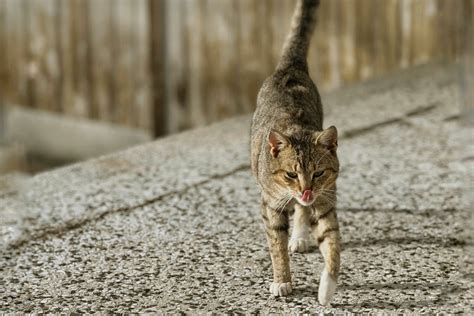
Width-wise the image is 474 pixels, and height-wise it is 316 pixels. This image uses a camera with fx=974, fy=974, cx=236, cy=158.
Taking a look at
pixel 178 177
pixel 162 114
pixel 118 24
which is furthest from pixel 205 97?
pixel 178 177

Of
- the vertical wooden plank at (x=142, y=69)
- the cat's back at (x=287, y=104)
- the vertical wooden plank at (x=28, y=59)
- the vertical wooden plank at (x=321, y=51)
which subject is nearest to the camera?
the cat's back at (x=287, y=104)

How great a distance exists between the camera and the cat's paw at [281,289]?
3.55 metres

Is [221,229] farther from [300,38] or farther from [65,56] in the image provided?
[65,56]

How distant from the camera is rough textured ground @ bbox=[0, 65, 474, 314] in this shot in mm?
3602

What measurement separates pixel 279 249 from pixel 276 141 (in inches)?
15.8

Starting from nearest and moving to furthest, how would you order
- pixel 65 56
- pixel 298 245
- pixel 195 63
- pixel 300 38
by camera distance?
pixel 298 245, pixel 300 38, pixel 195 63, pixel 65 56

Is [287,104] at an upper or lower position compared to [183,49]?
upper

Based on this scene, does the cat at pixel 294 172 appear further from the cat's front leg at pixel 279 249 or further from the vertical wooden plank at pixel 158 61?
the vertical wooden plank at pixel 158 61

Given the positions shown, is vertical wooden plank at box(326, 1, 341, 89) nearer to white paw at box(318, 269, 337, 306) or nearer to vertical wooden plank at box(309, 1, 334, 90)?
vertical wooden plank at box(309, 1, 334, 90)

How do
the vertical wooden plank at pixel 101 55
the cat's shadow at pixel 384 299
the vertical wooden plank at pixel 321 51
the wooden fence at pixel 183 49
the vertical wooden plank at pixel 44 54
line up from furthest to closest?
the vertical wooden plank at pixel 44 54 → the vertical wooden plank at pixel 101 55 → the vertical wooden plank at pixel 321 51 → the wooden fence at pixel 183 49 → the cat's shadow at pixel 384 299

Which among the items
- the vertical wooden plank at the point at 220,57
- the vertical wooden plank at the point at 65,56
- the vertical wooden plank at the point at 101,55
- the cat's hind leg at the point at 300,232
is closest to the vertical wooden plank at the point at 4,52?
the vertical wooden plank at the point at 65,56

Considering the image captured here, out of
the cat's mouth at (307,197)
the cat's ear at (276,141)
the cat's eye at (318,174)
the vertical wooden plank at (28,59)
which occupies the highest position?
the cat's ear at (276,141)

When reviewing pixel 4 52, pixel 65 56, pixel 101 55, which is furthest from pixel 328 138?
pixel 4 52

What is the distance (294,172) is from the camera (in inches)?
133
